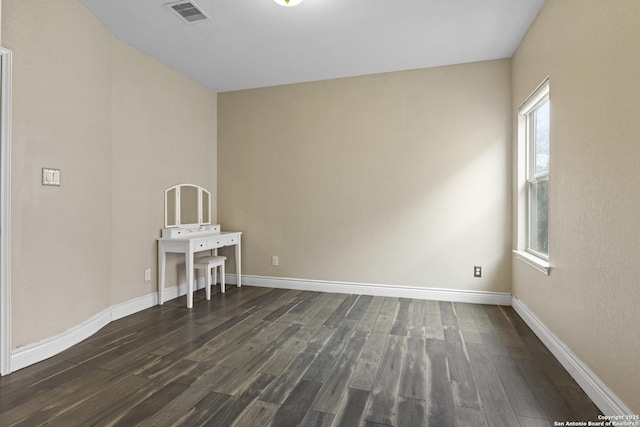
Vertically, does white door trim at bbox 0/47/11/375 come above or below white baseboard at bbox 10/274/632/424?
above

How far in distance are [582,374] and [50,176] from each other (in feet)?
12.0

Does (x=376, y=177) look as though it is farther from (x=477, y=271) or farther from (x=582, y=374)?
(x=582, y=374)

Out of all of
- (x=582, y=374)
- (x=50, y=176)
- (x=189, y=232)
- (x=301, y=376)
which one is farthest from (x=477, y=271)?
(x=50, y=176)

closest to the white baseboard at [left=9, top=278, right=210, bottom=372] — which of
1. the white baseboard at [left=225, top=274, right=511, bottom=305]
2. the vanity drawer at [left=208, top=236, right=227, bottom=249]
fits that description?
the vanity drawer at [left=208, top=236, right=227, bottom=249]

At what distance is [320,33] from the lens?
3027 mm

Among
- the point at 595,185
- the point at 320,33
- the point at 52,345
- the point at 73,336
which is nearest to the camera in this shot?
the point at 595,185

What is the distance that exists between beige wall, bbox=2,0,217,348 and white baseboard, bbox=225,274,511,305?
1.20m

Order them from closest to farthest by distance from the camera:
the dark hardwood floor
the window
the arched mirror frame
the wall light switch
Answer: the dark hardwood floor
the wall light switch
the window
the arched mirror frame

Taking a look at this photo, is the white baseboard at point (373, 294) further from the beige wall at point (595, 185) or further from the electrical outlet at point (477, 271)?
the electrical outlet at point (477, 271)

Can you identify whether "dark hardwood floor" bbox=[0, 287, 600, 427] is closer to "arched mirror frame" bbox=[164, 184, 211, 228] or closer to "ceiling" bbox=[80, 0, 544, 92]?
"arched mirror frame" bbox=[164, 184, 211, 228]

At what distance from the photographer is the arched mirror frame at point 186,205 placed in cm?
379

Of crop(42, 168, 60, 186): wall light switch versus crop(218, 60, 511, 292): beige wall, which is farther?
crop(218, 60, 511, 292): beige wall

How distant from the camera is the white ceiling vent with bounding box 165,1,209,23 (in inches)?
102

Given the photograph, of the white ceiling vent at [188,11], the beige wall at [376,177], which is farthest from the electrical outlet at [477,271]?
the white ceiling vent at [188,11]
